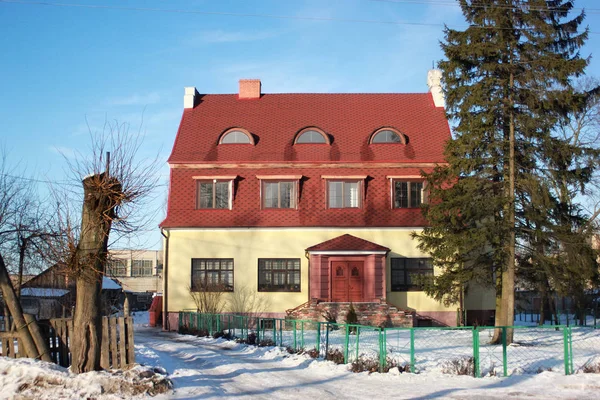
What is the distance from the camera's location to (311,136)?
101 ft

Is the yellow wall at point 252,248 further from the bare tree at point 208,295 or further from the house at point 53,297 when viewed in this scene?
the house at point 53,297

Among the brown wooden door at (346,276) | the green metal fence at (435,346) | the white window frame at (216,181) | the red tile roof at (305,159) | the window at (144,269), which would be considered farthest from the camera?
the window at (144,269)

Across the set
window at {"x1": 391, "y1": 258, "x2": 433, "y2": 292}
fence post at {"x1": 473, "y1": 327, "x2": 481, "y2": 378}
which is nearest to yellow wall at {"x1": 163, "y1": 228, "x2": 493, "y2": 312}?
window at {"x1": 391, "y1": 258, "x2": 433, "y2": 292}

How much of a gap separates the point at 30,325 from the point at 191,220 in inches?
676

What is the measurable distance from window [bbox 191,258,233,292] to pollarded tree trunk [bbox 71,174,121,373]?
1670cm

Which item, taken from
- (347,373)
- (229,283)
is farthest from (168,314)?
(347,373)

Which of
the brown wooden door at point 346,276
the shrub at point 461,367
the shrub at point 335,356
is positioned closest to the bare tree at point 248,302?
the brown wooden door at point 346,276

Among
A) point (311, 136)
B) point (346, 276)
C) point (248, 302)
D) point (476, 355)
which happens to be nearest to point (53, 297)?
point (248, 302)

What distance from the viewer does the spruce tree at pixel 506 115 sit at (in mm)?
20609

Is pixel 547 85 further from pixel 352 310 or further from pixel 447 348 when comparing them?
pixel 352 310

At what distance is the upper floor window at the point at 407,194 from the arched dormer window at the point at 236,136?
283 inches

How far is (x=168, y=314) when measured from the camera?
2919 centimetres

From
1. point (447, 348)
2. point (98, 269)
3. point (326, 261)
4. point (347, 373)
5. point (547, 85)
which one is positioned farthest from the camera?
point (326, 261)

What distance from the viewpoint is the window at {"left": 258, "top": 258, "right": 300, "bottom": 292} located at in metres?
28.9
